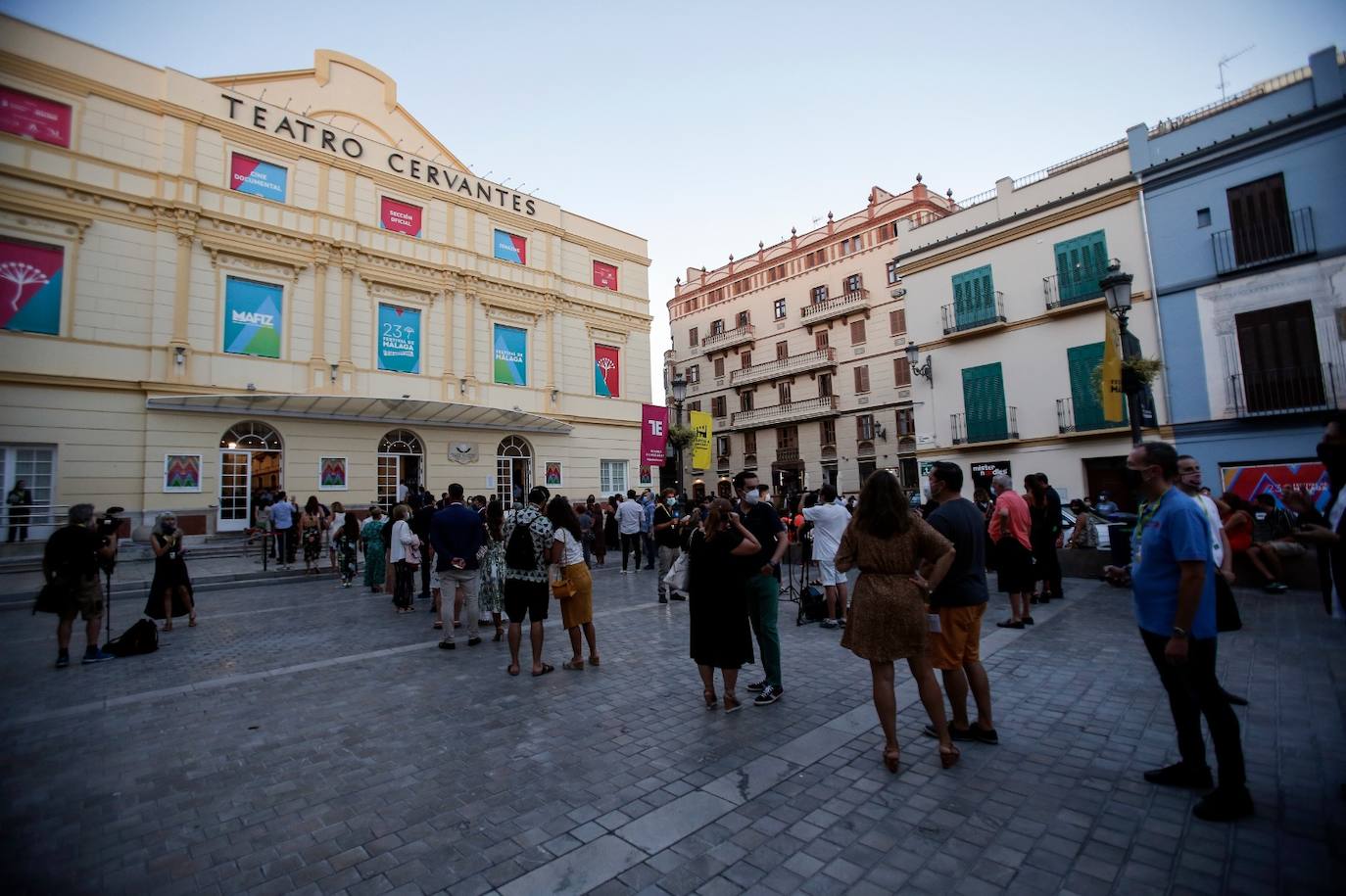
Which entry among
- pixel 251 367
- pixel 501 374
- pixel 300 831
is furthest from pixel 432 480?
pixel 300 831

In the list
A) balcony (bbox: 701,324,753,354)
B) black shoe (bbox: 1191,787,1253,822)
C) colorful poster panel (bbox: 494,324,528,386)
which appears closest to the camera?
black shoe (bbox: 1191,787,1253,822)

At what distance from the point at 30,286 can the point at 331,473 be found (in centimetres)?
832

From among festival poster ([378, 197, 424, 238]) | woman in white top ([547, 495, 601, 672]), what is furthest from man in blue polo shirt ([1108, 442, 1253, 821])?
festival poster ([378, 197, 424, 238])

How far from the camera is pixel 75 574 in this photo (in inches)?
263

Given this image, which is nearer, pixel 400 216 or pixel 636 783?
pixel 636 783

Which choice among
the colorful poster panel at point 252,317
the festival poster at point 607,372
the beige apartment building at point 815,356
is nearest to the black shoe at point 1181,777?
the colorful poster panel at point 252,317

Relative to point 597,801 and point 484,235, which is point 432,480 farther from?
point 597,801

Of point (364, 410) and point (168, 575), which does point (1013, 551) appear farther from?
point (364, 410)

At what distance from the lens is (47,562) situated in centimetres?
659

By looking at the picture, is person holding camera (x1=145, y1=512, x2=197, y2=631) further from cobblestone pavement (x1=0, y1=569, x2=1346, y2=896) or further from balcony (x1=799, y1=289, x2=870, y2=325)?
balcony (x1=799, y1=289, x2=870, y2=325)

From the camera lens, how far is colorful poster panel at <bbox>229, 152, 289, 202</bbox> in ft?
61.6

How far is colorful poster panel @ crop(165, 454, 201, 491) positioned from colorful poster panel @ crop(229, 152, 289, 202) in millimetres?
8455

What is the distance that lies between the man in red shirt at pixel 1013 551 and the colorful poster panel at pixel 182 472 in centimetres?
1995

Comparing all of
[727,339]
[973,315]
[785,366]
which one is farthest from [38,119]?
[727,339]
